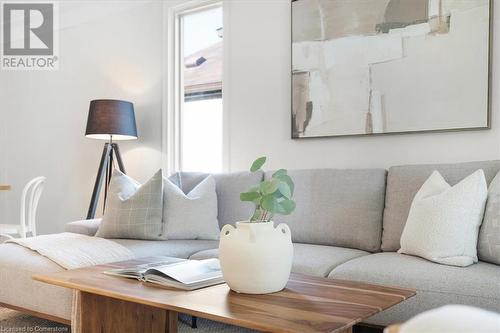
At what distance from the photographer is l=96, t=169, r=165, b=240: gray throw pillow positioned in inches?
113

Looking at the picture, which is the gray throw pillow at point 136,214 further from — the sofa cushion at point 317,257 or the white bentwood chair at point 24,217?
the white bentwood chair at point 24,217

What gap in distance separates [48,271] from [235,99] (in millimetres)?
1910

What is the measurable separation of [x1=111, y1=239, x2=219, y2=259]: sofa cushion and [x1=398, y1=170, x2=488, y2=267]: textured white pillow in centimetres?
115

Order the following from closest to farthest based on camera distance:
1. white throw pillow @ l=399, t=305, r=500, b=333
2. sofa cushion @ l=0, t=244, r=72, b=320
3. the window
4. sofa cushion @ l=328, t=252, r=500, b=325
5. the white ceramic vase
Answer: white throw pillow @ l=399, t=305, r=500, b=333 → the white ceramic vase → sofa cushion @ l=328, t=252, r=500, b=325 → sofa cushion @ l=0, t=244, r=72, b=320 → the window

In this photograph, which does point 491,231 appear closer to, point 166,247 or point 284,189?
point 284,189

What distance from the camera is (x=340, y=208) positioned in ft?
8.73

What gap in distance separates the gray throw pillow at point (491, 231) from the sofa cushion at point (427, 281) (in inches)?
1.7

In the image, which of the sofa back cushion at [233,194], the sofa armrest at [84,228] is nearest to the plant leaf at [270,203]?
the sofa back cushion at [233,194]

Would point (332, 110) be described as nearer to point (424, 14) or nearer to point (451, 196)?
point (424, 14)

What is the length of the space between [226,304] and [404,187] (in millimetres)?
1390

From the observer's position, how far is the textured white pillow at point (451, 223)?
202 centimetres

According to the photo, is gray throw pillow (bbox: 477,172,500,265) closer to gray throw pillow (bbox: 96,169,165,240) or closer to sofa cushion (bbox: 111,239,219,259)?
sofa cushion (bbox: 111,239,219,259)

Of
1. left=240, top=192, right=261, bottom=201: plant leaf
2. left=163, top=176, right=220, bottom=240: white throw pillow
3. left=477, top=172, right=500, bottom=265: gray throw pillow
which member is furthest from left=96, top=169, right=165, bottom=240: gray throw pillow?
left=477, top=172, right=500, bottom=265: gray throw pillow

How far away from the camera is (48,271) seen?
2.20 metres
